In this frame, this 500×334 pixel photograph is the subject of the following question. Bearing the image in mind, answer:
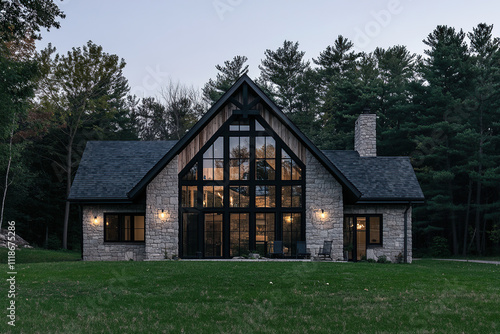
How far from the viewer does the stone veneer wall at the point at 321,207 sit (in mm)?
18469

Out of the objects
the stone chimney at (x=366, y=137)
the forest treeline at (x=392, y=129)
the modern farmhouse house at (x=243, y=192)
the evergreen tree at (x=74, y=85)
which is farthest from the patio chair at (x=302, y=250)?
the evergreen tree at (x=74, y=85)

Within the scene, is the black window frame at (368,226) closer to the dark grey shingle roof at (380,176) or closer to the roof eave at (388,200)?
the roof eave at (388,200)

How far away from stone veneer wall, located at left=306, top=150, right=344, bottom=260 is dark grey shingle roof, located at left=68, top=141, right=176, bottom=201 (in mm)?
7144

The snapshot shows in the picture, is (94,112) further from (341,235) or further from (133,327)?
(133,327)

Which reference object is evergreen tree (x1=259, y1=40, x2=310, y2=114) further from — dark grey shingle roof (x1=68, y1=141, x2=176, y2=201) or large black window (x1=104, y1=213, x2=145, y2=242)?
large black window (x1=104, y1=213, x2=145, y2=242)

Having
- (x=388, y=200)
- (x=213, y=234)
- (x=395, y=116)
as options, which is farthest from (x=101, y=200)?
(x=395, y=116)

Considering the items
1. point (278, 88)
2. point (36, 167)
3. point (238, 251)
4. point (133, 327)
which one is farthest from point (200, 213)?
point (278, 88)

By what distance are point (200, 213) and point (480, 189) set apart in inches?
792

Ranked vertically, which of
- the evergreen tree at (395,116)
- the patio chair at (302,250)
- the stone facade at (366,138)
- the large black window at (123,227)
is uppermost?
the evergreen tree at (395,116)

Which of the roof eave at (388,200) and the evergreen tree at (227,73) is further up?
the evergreen tree at (227,73)

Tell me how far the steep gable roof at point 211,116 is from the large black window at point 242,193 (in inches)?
29.5

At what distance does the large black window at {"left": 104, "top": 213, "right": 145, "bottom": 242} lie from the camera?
19.6 meters

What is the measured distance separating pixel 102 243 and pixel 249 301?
11881 mm

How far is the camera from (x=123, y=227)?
774 inches
